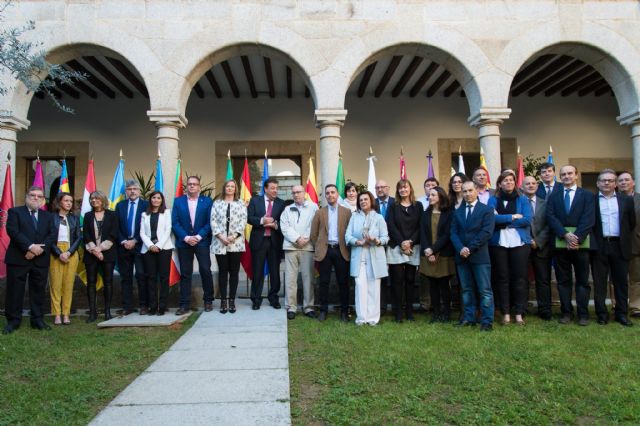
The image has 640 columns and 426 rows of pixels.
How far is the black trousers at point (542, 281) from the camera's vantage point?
17.2 ft

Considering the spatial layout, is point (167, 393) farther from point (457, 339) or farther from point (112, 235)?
point (112, 235)

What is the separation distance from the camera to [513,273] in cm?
512

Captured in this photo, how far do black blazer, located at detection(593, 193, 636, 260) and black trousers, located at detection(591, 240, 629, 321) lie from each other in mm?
62

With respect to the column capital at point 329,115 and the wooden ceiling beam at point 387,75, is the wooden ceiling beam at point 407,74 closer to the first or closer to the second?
the wooden ceiling beam at point 387,75

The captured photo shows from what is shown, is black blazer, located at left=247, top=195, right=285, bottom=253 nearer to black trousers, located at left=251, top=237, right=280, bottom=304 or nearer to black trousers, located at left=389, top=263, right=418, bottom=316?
black trousers, located at left=251, top=237, right=280, bottom=304

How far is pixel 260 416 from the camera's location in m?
2.62

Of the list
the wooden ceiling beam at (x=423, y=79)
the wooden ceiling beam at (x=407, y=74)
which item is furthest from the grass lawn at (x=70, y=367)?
the wooden ceiling beam at (x=423, y=79)

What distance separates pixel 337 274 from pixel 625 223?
10.7 ft

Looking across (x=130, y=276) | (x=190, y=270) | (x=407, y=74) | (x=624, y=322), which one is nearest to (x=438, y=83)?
(x=407, y=74)

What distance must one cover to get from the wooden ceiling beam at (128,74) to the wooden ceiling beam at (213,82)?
1.48 meters

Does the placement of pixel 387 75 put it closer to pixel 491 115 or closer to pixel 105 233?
pixel 491 115

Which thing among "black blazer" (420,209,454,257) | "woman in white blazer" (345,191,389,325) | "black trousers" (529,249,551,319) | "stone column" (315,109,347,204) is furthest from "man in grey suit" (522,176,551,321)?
"stone column" (315,109,347,204)

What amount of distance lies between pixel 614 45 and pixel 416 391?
6911 millimetres

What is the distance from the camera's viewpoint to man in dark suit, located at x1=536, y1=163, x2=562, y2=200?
543 cm
